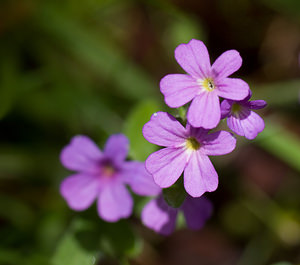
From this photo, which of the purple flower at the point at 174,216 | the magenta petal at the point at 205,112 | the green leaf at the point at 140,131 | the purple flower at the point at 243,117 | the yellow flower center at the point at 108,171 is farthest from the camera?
the green leaf at the point at 140,131

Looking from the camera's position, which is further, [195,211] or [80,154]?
[80,154]

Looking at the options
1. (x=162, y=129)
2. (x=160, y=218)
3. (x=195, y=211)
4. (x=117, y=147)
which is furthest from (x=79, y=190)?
(x=162, y=129)

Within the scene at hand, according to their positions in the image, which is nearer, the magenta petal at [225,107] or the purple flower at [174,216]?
the magenta petal at [225,107]

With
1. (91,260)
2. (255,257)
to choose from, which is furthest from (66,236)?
(255,257)

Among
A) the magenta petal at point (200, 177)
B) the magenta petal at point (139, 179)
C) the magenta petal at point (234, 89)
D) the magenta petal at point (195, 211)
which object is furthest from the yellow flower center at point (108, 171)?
the magenta petal at point (234, 89)

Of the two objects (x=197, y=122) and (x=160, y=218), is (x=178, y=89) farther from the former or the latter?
(x=160, y=218)

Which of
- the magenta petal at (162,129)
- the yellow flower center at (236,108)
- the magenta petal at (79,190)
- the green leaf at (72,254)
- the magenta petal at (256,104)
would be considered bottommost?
the green leaf at (72,254)

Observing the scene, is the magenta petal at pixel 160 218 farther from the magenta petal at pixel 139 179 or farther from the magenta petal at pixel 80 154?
the magenta petal at pixel 80 154

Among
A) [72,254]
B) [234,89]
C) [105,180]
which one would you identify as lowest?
[72,254]
